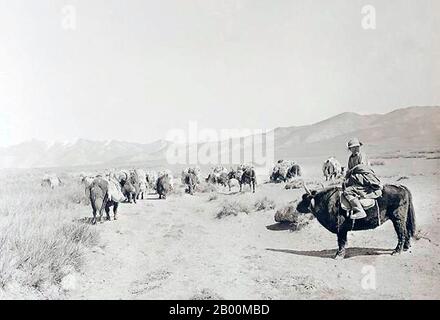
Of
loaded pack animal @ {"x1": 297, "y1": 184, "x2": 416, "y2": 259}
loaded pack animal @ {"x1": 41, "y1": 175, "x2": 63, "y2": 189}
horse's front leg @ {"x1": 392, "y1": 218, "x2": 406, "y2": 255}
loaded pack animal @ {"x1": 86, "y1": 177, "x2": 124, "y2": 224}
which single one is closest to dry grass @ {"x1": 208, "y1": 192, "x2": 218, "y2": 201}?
loaded pack animal @ {"x1": 86, "y1": 177, "x2": 124, "y2": 224}

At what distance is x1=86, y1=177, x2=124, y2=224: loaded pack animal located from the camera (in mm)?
5143

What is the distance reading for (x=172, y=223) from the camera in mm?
5117

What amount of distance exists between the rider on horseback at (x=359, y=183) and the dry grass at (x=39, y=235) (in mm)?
2765

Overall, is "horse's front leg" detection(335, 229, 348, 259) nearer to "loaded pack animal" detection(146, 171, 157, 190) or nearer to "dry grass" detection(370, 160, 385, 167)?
"dry grass" detection(370, 160, 385, 167)

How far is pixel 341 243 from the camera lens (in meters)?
4.78

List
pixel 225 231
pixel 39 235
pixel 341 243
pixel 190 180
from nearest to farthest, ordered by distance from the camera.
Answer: pixel 341 243 → pixel 39 235 → pixel 225 231 → pixel 190 180

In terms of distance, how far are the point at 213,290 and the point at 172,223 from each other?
874 mm

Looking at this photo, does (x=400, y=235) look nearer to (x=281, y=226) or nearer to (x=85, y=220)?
(x=281, y=226)

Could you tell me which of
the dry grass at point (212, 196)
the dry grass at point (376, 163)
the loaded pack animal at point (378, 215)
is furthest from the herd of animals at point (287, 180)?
the dry grass at point (376, 163)

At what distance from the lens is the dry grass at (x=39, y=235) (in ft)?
15.2

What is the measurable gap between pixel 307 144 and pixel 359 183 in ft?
2.46

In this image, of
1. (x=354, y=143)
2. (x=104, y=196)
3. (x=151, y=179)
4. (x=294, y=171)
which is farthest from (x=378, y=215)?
(x=104, y=196)

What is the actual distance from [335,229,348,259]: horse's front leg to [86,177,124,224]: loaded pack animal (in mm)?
2433
